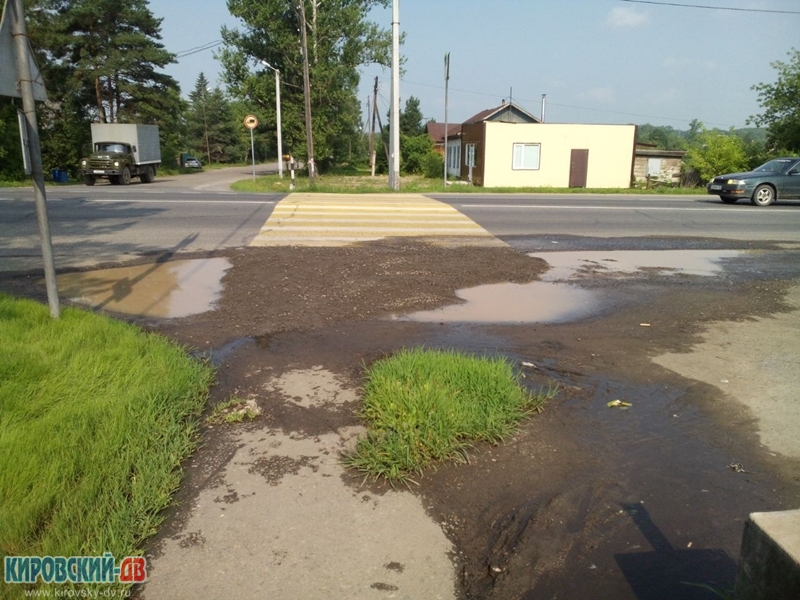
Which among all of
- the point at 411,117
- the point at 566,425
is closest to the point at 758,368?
the point at 566,425

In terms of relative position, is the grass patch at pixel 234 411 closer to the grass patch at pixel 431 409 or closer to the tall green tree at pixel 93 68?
the grass patch at pixel 431 409

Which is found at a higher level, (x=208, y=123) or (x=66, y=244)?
(x=208, y=123)

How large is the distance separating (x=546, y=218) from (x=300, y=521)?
13.5m

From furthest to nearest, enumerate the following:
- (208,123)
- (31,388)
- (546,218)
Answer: (208,123)
(546,218)
(31,388)

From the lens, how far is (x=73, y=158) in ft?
122

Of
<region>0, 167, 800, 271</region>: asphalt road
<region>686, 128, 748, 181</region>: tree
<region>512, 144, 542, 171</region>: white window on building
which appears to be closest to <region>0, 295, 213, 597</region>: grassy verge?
<region>0, 167, 800, 271</region>: asphalt road

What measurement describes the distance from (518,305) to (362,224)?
6.61 meters

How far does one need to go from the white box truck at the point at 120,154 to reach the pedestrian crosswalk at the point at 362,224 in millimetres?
15743

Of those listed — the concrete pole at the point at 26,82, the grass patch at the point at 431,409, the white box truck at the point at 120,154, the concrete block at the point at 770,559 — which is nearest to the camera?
the concrete block at the point at 770,559

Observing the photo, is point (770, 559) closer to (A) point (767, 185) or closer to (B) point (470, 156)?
(A) point (767, 185)

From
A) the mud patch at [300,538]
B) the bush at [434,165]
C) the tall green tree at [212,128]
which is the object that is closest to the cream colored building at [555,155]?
the bush at [434,165]

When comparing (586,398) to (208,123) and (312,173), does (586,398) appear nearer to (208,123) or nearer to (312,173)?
(312,173)

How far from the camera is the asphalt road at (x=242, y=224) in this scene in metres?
11.1

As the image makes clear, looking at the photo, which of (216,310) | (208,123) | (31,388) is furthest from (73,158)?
(208,123)
